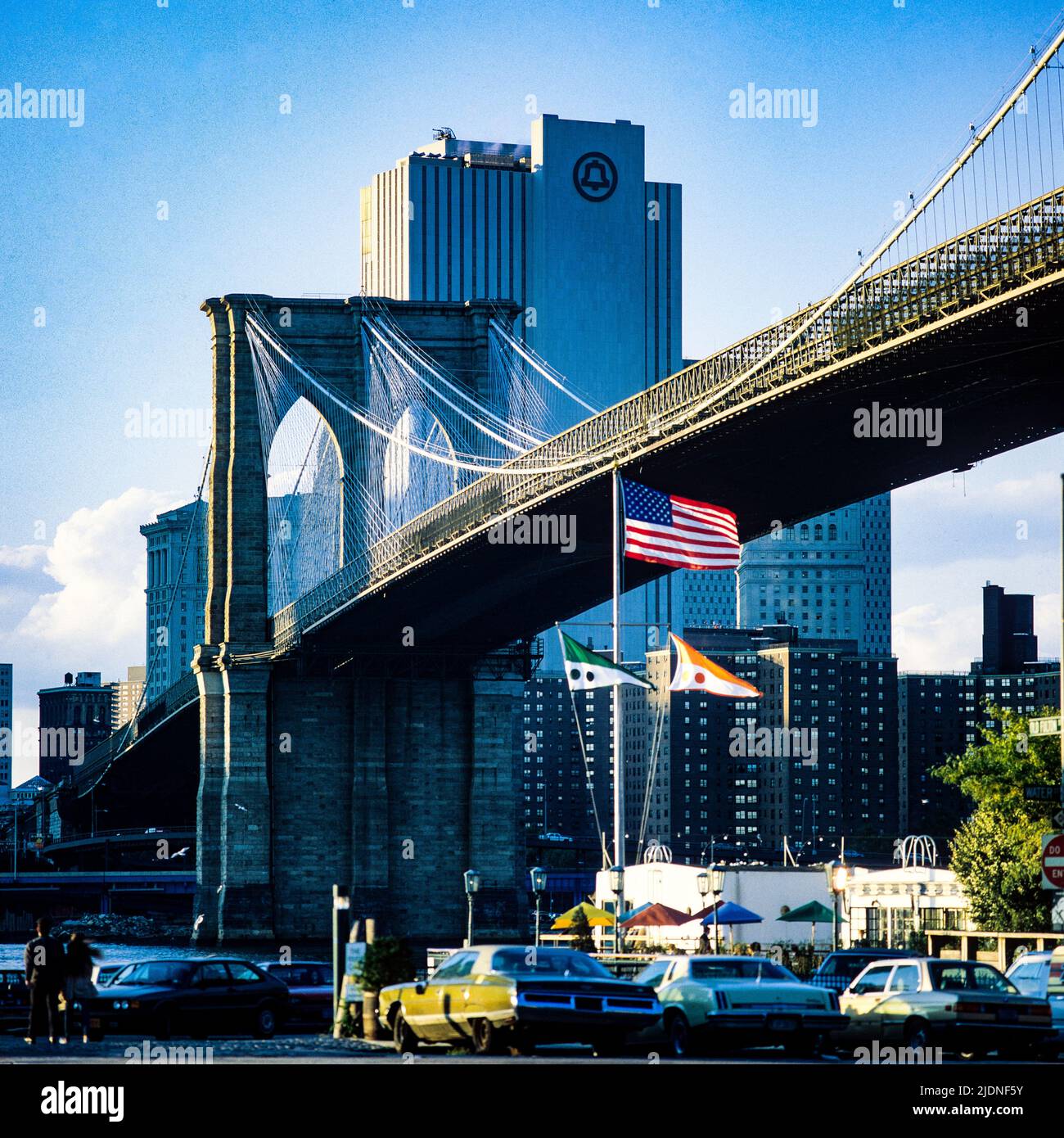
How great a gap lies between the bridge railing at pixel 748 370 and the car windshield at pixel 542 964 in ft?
70.0

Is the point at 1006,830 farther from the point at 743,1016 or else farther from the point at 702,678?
the point at 743,1016

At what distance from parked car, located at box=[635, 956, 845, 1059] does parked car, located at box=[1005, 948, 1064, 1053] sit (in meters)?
2.59

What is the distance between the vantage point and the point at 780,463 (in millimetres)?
62906

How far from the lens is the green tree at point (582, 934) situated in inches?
2003

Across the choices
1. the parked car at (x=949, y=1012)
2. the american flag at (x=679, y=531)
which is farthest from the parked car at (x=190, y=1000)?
the american flag at (x=679, y=531)

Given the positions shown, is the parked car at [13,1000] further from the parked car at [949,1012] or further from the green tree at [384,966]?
the parked car at [949,1012]

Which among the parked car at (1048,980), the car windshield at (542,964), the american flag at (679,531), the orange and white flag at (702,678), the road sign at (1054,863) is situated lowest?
the parked car at (1048,980)

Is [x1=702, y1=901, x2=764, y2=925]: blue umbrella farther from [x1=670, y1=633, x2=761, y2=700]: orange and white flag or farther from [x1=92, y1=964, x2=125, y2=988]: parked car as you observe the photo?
[x1=92, y1=964, x2=125, y2=988]: parked car

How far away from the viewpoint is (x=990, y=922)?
5922cm

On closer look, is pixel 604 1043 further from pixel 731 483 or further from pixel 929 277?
pixel 731 483

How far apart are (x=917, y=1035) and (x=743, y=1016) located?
A: 202 cm

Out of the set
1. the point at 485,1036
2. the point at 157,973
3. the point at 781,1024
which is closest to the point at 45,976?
the point at 157,973

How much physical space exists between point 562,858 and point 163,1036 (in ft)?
489

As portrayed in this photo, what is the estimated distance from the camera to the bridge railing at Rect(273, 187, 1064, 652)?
147 feet
